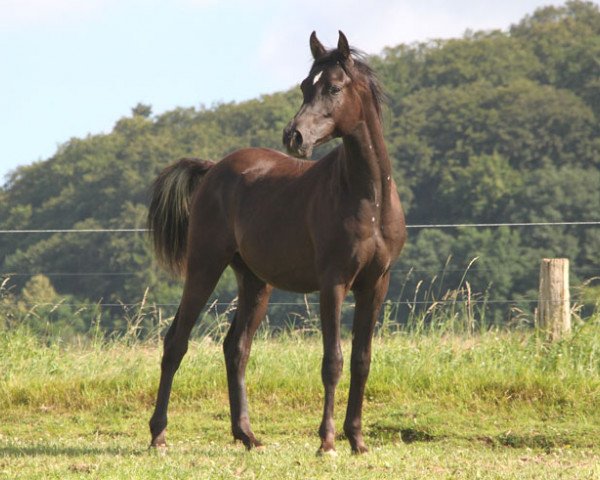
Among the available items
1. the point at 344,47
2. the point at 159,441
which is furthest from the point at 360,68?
the point at 159,441

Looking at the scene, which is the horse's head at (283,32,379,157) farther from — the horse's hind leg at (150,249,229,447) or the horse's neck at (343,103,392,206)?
the horse's hind leg at (150,249,229,447)

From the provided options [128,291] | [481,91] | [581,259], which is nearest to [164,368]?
[128,291]

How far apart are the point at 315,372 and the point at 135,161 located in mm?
45334

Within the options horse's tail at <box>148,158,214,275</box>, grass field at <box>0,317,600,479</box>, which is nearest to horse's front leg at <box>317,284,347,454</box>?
grass field at <box>0,317,600,479</box>

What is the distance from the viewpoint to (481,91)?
191 feet

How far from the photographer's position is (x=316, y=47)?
6.58 meters

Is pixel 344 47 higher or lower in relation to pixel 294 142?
higher

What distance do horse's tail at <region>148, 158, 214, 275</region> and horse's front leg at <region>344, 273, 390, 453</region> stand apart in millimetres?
1955

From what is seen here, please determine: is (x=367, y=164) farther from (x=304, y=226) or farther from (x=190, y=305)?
(x=190, y=305)

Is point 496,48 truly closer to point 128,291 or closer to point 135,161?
point 135,161

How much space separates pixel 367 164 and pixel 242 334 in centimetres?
180

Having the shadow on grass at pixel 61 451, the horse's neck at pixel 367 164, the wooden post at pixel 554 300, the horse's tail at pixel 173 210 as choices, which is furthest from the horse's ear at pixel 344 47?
the wooden post at pixel 554 300

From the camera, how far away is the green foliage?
35.0 m

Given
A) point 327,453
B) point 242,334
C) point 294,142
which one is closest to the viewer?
point 294,142
